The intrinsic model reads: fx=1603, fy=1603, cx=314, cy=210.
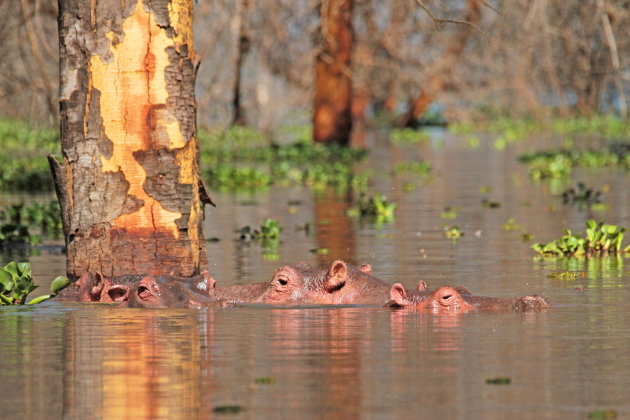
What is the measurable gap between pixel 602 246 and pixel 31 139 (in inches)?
1087

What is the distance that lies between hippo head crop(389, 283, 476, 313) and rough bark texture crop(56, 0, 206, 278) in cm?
231

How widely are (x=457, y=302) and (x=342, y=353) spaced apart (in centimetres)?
188

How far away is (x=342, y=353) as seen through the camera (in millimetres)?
8125

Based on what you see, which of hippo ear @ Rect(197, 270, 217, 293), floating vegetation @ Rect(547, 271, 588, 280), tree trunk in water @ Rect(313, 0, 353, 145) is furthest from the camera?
tree trunk in water @ Rect(313, 0, 353, 145)

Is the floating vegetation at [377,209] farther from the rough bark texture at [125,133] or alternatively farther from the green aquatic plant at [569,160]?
the green aquatic plant at [569,160]

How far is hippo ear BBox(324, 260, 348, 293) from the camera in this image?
405 inches

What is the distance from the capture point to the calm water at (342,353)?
261 inches

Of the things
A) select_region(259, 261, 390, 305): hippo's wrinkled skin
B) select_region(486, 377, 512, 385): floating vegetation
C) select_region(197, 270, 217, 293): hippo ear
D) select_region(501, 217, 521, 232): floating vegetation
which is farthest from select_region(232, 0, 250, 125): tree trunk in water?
select_region(486, 377, 512, 385): floating vegetation

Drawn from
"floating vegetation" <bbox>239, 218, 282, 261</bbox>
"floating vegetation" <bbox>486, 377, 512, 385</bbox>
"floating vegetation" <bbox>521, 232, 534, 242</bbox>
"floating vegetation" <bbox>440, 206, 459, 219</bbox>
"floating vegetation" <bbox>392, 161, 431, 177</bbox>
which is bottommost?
"floating vegetation" <bbox>486, 377, 512, 385</bbox>

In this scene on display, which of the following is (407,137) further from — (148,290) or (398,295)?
(398,295)

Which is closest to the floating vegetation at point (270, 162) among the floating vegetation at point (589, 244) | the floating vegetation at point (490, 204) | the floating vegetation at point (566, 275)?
the floating vegetation at point (490, 204)

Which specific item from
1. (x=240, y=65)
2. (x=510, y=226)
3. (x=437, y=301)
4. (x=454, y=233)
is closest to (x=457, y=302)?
(x=437, y=301)

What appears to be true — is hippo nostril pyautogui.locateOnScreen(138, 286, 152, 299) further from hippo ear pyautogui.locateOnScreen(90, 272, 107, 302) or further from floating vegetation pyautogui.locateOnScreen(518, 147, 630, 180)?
floating vegetation pyautogui.locateOnScreen(518, 147, 630, 180)

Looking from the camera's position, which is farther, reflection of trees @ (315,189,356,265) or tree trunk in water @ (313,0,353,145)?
tree trunk in water @ (313,0,353,145)
